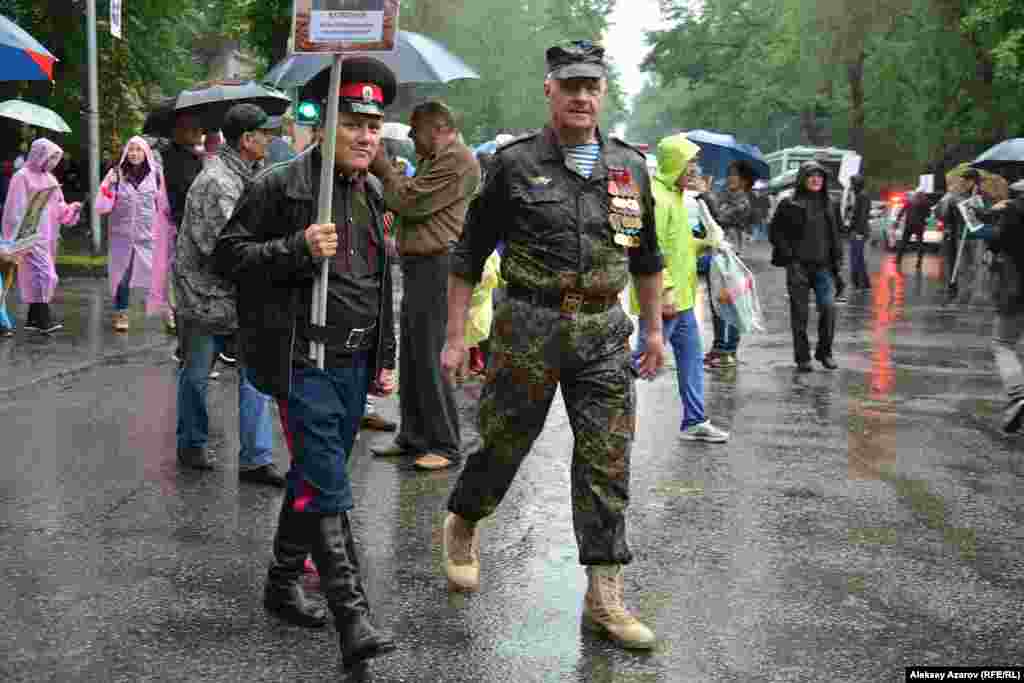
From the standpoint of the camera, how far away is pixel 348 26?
5.09 meters

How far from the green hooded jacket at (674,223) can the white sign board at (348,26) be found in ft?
14.1

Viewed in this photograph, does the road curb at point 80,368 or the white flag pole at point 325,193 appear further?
the road curb at point 80,368

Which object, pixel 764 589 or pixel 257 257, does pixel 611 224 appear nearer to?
pixel 257 257

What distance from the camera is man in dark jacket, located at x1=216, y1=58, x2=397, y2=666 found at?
4.92 meters

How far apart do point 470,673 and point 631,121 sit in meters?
186

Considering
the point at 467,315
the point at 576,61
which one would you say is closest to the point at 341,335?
the point at 467,315

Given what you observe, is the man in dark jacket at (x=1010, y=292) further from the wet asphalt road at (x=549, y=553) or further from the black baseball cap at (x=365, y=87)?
the black baseball cap at (x=365, y=87)

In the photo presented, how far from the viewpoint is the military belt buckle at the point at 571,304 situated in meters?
5.35

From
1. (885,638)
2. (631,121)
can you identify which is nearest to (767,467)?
(885,638)

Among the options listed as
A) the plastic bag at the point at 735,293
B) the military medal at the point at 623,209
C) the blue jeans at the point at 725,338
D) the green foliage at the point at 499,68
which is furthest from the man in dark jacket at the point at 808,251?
the green foliage at the point at 499,68

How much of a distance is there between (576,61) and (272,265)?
1312 mm

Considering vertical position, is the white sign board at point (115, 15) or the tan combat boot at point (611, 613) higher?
the white sign board at point (115, 15)

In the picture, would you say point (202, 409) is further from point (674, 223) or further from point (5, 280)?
point (5, 280)

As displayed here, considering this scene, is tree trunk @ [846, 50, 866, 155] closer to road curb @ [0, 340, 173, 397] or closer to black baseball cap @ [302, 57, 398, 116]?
road curb @ [0, 340, 173, 397]
